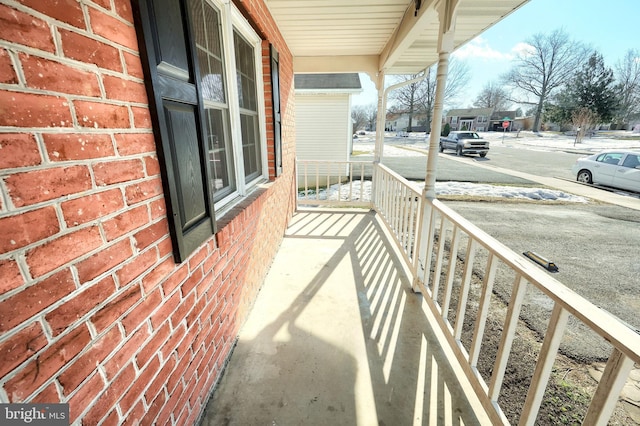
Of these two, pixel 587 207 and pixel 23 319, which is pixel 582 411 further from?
pixel 587 207

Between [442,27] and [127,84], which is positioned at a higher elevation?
[442,27]

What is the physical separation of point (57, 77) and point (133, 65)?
0.91ft

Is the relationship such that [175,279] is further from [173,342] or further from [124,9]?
[124,9]

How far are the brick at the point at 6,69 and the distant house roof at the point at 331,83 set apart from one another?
27.1 feet

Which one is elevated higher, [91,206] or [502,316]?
[91,206]

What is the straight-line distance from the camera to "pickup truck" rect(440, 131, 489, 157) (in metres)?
15.4

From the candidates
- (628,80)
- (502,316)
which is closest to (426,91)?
(628,80)

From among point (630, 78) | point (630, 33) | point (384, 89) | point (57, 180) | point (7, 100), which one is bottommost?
point (57, 180)

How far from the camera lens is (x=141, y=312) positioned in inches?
34.9

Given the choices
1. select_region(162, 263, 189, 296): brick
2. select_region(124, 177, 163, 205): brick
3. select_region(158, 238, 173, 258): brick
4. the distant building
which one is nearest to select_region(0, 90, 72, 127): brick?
select_region(124, 177, 163, 205): brick

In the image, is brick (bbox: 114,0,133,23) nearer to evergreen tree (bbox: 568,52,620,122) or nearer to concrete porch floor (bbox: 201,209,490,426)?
concrete porch floor (bbox: 201,209,490,426)

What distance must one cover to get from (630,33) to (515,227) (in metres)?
36.7

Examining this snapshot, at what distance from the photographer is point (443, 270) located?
9.47 ft

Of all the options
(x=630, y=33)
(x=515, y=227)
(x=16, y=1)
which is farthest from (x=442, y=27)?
(x=630, y=33)
